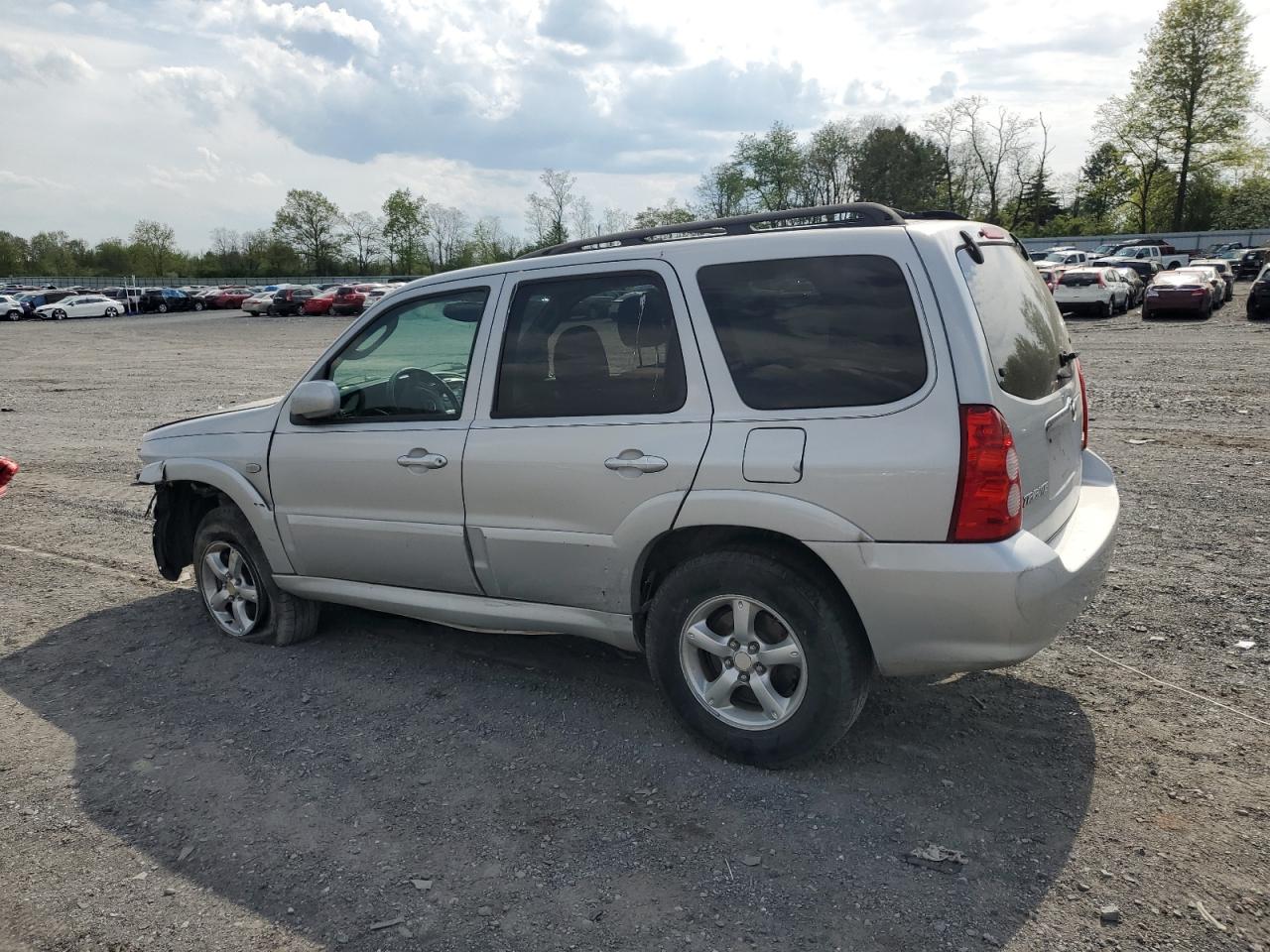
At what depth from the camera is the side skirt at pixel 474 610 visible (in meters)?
4.01

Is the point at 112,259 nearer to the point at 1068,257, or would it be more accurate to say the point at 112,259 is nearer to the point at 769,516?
the point at 1068,257

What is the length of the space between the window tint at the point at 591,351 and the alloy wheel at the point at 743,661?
0.80m

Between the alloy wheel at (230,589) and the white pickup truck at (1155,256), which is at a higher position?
the white pickup truck at (1155,256)

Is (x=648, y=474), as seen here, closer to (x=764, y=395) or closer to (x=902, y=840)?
(x=764, y=395)

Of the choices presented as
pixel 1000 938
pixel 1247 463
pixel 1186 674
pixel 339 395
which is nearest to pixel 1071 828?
pixel 1000 938

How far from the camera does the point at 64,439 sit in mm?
12695

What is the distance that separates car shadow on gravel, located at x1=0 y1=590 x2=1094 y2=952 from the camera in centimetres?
291

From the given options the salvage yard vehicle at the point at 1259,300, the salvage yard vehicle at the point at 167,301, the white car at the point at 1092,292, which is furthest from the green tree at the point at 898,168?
the salvage yard vehicle at the point at 1259,300

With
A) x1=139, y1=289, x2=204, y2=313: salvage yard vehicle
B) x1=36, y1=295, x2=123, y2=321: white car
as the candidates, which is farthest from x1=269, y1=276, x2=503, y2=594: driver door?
x1=139, y1=289, x2=204, y2=313: salvage yard vehicle

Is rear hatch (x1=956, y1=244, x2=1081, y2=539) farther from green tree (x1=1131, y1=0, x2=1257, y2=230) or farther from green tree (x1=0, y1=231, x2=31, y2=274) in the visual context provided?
green tree (x1=0, y1=231, x2=31, y2=274)

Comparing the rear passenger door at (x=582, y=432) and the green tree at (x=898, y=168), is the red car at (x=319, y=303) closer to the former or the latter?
the green tree at (x=898, y=168)

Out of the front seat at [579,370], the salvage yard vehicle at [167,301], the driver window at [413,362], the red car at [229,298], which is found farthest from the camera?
the red car at [229,298]

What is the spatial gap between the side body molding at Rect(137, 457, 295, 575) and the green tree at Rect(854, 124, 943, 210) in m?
78.2

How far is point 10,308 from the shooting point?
54.0 meters
